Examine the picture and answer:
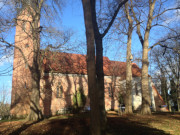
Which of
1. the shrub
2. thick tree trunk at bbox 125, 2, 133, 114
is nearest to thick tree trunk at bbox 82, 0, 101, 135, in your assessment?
thick tree trunk at bbox 125, 2, 133, 114

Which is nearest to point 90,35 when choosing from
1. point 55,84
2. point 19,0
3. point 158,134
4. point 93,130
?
point 93,130

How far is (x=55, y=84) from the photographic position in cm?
2055

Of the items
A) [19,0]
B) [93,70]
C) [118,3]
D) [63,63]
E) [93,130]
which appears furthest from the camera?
[63,63]

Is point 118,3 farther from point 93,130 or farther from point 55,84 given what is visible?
point 55,84

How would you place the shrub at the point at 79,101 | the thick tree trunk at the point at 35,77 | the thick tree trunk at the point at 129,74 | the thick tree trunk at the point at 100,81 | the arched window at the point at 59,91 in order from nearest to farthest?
1. the thick tree trunk at the point at 100,81
2. the thick tree trunk at the point at 35,77
3. the thick tree trunk at the point at 129,74
4. the shrub at the point at 79,101
5. the arched window at the point at 59,91

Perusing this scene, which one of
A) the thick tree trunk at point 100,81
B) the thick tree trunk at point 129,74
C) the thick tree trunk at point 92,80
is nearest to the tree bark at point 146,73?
the thick tree trunk at point 129,74

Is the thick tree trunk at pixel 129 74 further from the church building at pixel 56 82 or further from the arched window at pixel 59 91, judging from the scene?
the arched window at pixel 59 91

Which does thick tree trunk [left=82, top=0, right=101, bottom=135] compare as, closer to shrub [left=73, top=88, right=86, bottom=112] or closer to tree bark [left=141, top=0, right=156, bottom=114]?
tree bark [left=141, top=0, right=156, bottom=114]

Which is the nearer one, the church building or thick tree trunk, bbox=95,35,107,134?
thick tree trunk, bbox=95,35,107,134

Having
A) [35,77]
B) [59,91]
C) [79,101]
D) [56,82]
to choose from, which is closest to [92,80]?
[35,77]

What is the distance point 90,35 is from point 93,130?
12.4 feet

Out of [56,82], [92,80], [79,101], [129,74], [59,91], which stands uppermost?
[129,74]

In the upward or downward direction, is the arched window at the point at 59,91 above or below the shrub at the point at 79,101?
above

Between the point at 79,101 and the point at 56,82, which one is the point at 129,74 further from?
the point at 56,82
